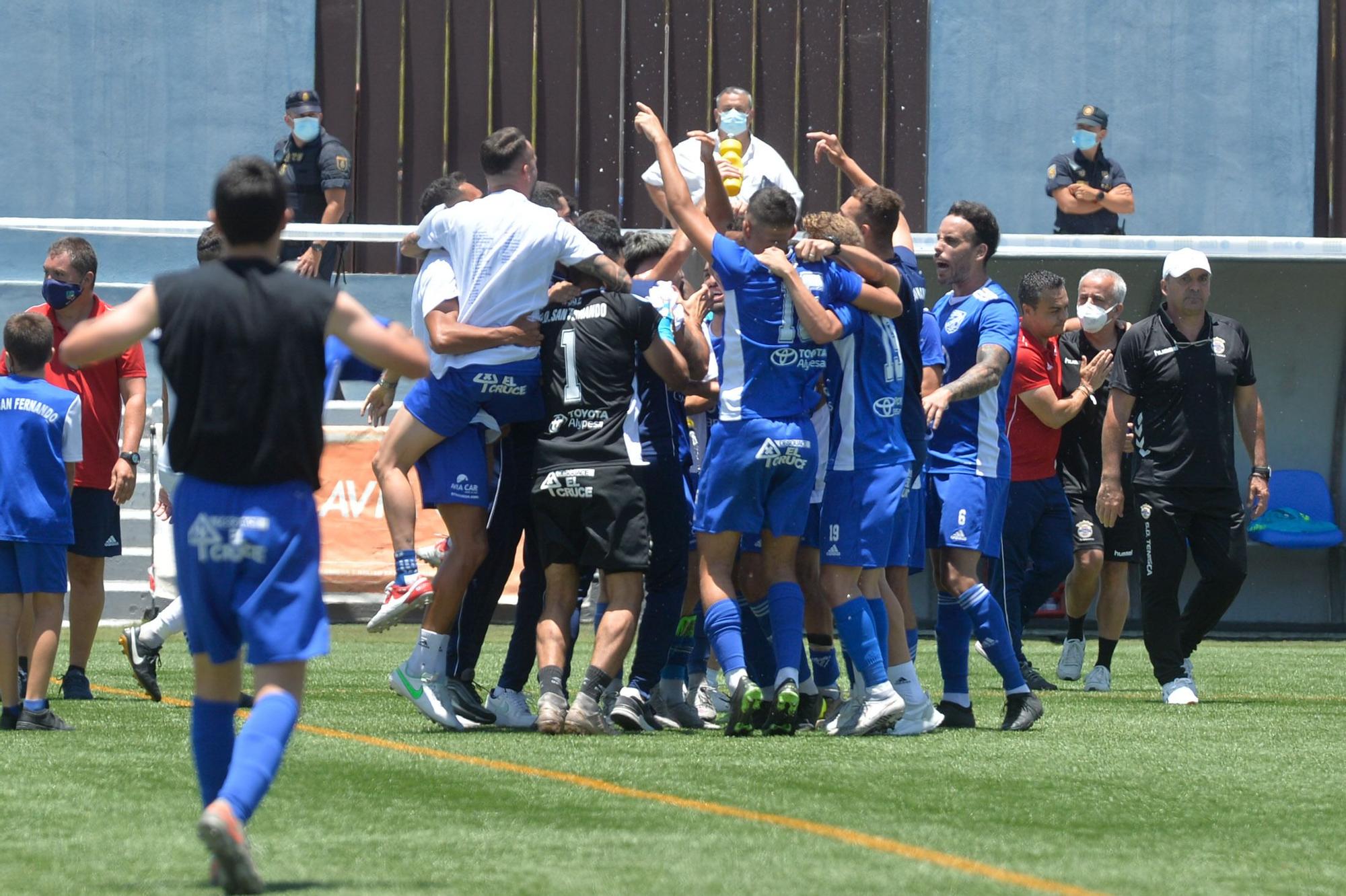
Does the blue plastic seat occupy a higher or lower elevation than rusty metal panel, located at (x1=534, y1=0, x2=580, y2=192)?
lower

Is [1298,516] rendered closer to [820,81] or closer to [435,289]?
[820,81]

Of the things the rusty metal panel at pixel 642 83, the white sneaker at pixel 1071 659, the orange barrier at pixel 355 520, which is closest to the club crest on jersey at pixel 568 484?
the white sneaker at pixel 1071 659

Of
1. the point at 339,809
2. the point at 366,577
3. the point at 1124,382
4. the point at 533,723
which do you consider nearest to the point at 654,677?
the point at 533,723

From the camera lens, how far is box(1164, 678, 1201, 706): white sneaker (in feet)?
30.1

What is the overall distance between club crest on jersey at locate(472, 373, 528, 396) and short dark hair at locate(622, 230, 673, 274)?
3.52 feet

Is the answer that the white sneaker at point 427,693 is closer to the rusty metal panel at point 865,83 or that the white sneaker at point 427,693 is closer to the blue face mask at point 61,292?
the blue face mask at point 61,292

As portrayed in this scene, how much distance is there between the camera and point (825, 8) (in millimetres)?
17922

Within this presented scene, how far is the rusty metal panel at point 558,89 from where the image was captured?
58.6 ft

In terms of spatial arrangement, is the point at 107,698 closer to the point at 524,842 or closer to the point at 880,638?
the point at 880,638

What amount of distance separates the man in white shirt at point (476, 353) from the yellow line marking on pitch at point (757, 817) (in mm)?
586

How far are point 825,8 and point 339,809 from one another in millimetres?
13700

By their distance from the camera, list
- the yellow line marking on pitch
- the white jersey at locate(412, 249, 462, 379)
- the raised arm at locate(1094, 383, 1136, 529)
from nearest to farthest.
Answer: the yellow line marking on pitch < the white jersey at locate(412, 249, 462, 379) < the raised arm at locate(1094, 383, 1136, 529)

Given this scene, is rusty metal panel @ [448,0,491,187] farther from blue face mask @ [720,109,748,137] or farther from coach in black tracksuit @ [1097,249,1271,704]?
coach in black tracksuit @ [1097,249,1271,704]

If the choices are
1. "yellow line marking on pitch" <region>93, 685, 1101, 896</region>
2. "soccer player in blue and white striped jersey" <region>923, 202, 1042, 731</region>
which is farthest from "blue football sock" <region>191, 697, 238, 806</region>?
"soccer player in blue and white striped jersey" <region>923, 202, 1042, 731</region>
